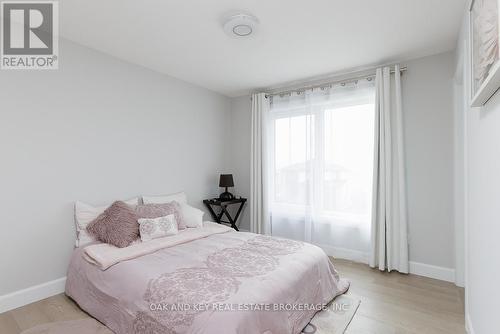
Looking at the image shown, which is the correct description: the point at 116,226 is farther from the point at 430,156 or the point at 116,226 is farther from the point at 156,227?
the point at 430,156

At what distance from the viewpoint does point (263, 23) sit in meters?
2.34

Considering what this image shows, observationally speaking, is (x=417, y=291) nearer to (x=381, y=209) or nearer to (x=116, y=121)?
(x=381, y=209)

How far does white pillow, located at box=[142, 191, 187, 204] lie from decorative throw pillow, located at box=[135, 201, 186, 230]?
0.26 meters

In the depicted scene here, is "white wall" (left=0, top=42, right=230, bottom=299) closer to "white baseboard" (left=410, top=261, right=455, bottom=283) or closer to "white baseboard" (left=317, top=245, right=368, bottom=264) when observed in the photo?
"white baseboard" (left=317, top=245, right=368, bottom=264)

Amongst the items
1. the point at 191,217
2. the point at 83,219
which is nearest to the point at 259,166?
the point at 191,217

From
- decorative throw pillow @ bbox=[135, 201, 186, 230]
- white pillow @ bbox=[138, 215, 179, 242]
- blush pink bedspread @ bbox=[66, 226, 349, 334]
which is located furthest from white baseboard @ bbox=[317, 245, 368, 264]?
white pillow @ bbox=[138, 215, 179, 242]

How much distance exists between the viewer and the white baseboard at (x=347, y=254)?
3439 millimetres

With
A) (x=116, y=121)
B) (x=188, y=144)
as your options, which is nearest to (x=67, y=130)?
(x=116, y=121)

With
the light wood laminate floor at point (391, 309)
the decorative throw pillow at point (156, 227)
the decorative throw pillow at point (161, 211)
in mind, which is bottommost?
the light wood laminate floor at point (391, 309)

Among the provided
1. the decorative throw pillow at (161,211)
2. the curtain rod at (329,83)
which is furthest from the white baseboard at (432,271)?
the decorative throw pillow at (161,211)

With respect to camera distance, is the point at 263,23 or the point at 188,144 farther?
the point at 188,144

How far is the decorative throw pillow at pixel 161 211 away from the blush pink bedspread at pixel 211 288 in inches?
19.9

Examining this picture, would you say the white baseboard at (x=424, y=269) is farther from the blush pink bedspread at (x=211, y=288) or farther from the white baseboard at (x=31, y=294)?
the white baseboard at (x=31, y=294)

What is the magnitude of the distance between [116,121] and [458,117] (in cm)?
384
